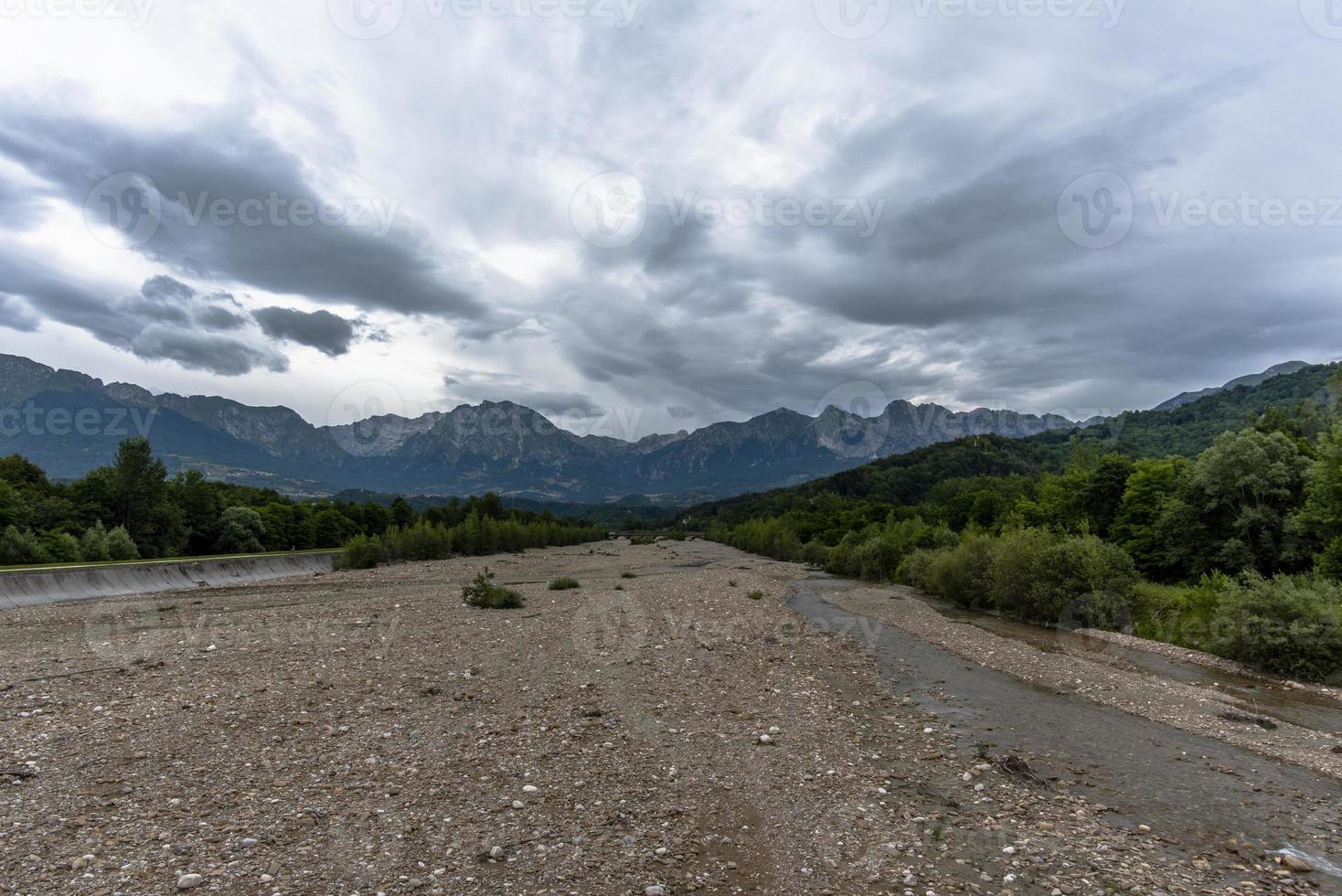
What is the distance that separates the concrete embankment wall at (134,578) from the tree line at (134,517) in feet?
27.8

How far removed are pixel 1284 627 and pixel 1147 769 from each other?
16.7 m

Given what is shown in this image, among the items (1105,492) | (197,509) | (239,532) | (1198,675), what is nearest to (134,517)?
(197,509)

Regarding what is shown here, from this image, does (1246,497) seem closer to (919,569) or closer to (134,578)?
(919,569)

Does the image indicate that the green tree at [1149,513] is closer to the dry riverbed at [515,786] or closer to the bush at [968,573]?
the bush at [968,573]

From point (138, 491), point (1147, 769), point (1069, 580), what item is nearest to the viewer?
point (1147, 769)

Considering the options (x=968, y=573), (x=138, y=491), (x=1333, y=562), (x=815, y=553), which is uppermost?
(x=138, y=491)

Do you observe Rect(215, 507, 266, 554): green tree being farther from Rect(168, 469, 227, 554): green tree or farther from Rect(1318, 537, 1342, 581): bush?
Rect(1318, 537, 1342, 581): bush

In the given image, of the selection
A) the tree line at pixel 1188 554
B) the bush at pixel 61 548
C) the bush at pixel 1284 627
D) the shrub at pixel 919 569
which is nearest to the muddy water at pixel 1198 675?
the bush at pixel 1284 627

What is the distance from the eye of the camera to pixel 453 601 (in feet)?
131

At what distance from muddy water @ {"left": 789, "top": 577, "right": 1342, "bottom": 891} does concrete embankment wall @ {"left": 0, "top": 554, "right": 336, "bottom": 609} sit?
4621 cm

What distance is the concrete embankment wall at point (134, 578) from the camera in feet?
116

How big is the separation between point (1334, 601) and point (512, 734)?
102 feet

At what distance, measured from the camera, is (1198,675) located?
24.2 meters

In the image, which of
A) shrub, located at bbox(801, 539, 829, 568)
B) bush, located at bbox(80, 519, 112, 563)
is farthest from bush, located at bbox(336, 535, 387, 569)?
shrub, located at bbox(801, 539, 829, 568)
